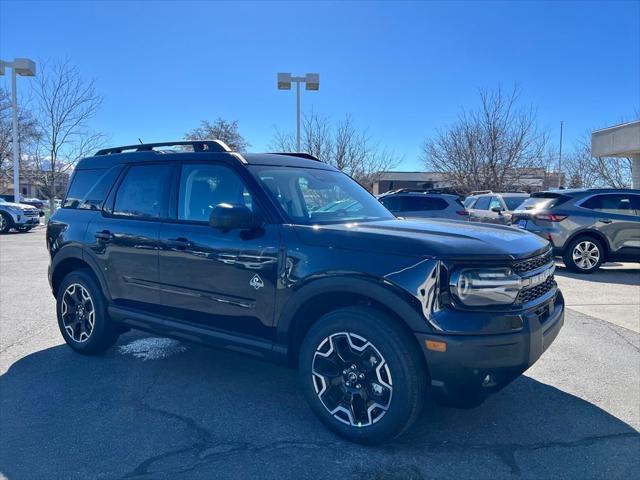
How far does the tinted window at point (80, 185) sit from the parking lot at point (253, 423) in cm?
150

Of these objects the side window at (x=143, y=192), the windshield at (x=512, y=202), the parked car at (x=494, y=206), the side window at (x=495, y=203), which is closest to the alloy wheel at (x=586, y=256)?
the parked car at (x=494, y=206)

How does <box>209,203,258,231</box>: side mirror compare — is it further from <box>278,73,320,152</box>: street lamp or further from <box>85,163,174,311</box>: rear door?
<box>278,73,320,152</box>: street lamp

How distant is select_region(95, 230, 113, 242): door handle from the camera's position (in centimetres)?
453

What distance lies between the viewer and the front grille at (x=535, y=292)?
10.0 ft

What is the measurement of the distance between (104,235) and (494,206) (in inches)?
495

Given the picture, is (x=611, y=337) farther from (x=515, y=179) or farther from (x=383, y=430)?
(x=515, y=179)

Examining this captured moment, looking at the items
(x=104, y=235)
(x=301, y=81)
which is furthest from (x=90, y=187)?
(x=301, y=81)

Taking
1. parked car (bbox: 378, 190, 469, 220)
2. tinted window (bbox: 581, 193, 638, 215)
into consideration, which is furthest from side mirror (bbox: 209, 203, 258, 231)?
parked car (bbox: 378, 190, 469, 220)

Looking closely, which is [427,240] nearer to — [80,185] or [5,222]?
[80,185]

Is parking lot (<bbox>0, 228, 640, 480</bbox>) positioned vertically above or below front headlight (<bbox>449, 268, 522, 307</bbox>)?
below

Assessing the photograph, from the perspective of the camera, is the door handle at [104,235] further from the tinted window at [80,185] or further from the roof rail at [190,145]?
the roof rail at [190,145]

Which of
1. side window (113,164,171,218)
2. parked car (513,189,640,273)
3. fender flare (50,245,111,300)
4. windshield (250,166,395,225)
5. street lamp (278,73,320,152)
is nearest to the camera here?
windshield (250,166,395,225)

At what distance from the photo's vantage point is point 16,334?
221 inches

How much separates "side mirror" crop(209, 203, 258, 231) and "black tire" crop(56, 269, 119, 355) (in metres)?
1.96
